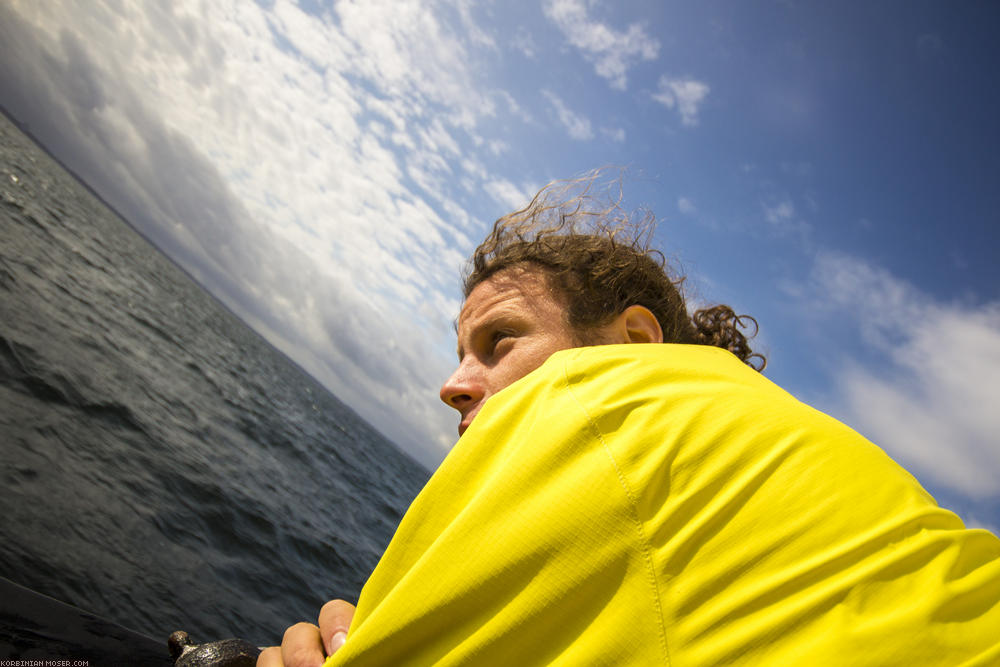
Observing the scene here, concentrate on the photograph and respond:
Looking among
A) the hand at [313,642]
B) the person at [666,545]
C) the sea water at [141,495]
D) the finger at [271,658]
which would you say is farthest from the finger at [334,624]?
the sea water at [141,495]

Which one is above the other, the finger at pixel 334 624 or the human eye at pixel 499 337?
the human eye at pixel 499 337

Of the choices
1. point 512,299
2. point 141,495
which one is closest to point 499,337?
point 512,299

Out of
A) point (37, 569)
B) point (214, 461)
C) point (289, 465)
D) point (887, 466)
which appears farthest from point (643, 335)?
point (289, 465)

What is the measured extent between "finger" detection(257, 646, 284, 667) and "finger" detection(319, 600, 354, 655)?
0.40ft

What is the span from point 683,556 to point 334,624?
3.74ft

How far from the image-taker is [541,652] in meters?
0.77

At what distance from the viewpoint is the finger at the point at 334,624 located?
141 centimetres

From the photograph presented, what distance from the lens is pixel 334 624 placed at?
1.47 metres

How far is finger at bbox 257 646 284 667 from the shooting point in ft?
4.67

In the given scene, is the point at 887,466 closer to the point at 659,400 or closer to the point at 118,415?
the point at 659,400

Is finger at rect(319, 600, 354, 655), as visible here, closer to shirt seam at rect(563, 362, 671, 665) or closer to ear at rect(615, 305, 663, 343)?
shirt seam at rect(563, 362, 671, 665)

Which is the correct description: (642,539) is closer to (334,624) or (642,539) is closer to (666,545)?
(666,545)

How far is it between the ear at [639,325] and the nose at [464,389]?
564 millimetres

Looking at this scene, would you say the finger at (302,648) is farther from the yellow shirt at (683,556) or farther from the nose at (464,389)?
the nose at (464,389)
